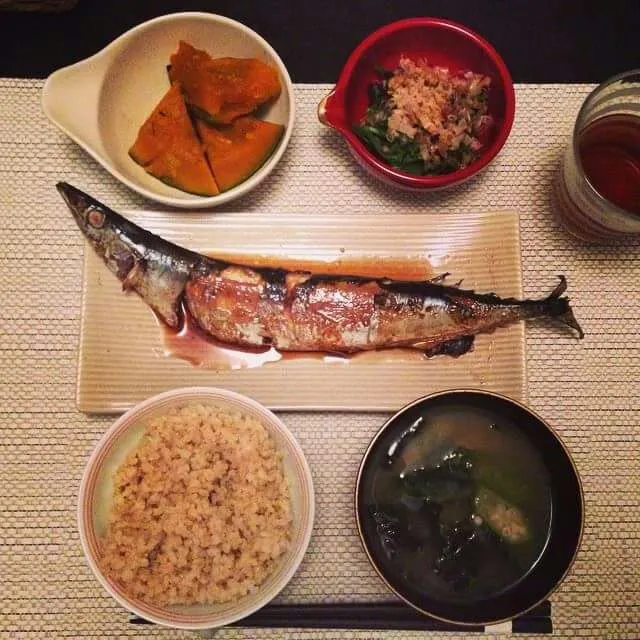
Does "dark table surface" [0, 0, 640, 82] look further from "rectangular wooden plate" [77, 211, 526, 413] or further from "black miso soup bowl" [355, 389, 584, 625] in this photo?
"black miso soup bowl" [355, 389, 584, 625]

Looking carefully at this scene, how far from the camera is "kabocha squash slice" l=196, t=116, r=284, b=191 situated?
149cm

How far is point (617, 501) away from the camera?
1.51 m

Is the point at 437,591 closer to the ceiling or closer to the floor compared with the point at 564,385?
closer to the floor

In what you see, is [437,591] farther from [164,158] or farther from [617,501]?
[164,158]

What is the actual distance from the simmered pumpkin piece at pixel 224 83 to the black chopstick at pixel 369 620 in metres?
1.18

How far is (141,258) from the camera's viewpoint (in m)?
1.47

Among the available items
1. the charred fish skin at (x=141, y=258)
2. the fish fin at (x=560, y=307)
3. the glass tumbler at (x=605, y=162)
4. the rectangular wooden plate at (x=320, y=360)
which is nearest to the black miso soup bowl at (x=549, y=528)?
the rectangular wooden plate at (x=320, y=360)

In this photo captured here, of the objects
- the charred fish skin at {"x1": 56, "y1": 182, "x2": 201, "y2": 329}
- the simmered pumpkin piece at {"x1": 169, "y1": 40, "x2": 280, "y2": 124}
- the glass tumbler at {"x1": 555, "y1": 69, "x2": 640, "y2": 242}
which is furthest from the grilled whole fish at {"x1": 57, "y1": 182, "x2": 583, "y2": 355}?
the simmered pumpkin piece at {"x1": 169, "y1": 40, "x2": 280, "y2": 124}

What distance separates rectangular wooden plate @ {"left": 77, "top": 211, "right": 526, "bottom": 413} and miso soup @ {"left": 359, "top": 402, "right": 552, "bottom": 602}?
13 centimetres

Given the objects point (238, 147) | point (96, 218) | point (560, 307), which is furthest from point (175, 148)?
point (560, 307)

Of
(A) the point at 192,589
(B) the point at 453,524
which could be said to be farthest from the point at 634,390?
(A) the point at 192,589

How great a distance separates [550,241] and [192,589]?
1.21m

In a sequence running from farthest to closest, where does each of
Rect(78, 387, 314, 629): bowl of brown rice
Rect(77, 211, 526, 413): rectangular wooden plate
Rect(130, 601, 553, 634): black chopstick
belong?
1. Rect(77, 211, 526, 413): rectangular wooden plate
2. Rect(130, 601, 553, 634): black chopstick
3. Rect(78, 387, 314, 629): bowl of brown rice

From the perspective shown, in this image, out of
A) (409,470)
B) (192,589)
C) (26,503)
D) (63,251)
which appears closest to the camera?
(192,589)
